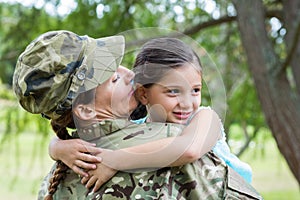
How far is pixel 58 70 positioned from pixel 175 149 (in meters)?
0.25

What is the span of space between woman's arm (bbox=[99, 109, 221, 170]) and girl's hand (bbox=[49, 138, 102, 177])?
0.08 feet

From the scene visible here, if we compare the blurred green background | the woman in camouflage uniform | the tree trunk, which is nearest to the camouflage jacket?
the woman in camouflage uniform

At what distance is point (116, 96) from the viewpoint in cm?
125

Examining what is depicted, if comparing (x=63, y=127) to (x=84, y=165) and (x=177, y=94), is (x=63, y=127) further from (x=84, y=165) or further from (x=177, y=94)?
(x=177, y=94)

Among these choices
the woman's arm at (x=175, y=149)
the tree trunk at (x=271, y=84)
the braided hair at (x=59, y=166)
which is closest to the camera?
the woman's arm at (x=175, y=149)

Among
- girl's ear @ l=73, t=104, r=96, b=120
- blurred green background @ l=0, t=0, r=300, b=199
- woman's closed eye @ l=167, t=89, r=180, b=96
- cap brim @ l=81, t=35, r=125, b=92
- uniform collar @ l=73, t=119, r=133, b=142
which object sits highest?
cap brim @ l=81, t=35, r=125, b=92

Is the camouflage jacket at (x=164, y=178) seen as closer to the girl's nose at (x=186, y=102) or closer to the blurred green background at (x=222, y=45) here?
the girl's nose at (x=186, y=102)

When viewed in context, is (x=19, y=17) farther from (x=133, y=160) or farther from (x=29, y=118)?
(x=133, y=160)

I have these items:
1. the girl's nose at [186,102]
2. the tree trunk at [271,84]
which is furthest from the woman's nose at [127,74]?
the tree trunk at [271,84]

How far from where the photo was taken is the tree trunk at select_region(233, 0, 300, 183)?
10.5 ft

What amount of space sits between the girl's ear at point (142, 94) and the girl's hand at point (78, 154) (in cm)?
12

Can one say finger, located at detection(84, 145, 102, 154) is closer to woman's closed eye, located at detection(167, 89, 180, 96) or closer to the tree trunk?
woman's closed eye, located at detection(167, 89, 180, 96)

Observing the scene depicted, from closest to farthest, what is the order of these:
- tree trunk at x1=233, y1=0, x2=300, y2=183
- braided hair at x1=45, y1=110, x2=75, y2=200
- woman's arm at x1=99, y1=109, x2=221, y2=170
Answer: woman's arm at x1=99, y1=109, x2=221, y2=170, braided hair at x1=45, y1=110, x2=75, y2=200, tree trunk at x1=233, y1=0, x2=300, y2=183

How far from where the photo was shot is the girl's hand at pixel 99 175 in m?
1.24
